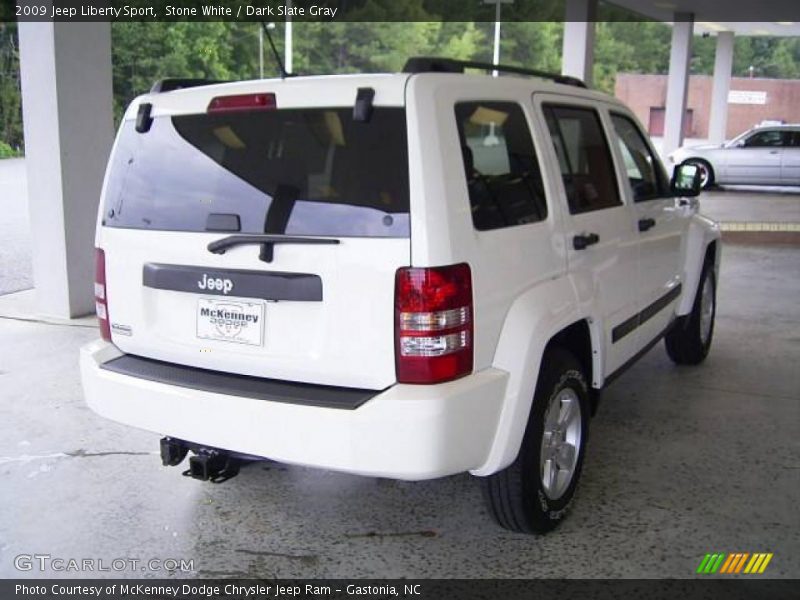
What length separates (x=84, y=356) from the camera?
3486 millimetres

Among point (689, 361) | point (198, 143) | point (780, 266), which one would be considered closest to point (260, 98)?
point (198, 143)

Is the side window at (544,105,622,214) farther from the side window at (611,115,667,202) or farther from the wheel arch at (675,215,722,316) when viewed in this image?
the wheel arch at (675,215,722,316)

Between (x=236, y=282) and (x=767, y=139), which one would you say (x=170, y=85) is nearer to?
(x=236, y=282)

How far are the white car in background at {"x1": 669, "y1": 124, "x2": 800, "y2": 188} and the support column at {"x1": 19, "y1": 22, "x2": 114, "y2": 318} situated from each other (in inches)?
599

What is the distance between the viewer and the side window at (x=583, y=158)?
12.1ft

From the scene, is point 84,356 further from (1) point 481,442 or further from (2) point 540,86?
(2) point 540,86

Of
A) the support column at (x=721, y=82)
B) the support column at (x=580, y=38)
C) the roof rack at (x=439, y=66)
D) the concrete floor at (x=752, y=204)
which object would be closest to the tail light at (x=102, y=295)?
the roof rack at (x=439, y=66)

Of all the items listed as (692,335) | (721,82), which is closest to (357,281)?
(692,335)

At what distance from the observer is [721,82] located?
28922 millimetres

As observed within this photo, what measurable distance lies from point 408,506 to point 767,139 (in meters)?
18.4

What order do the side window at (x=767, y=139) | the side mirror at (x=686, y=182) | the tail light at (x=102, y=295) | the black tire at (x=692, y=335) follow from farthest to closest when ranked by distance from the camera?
1. the side window at (x=767, y=139)
2. the black tire at (x=692, y=335)
3. the side mirror at (x=686, y=182)
4. the tail light at (x=102, y=295)

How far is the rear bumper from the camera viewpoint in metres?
2.77

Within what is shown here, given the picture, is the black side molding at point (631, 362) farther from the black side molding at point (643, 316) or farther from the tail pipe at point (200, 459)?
the tail pipe at point (200, 459)

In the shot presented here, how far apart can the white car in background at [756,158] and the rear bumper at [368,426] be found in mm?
17725
